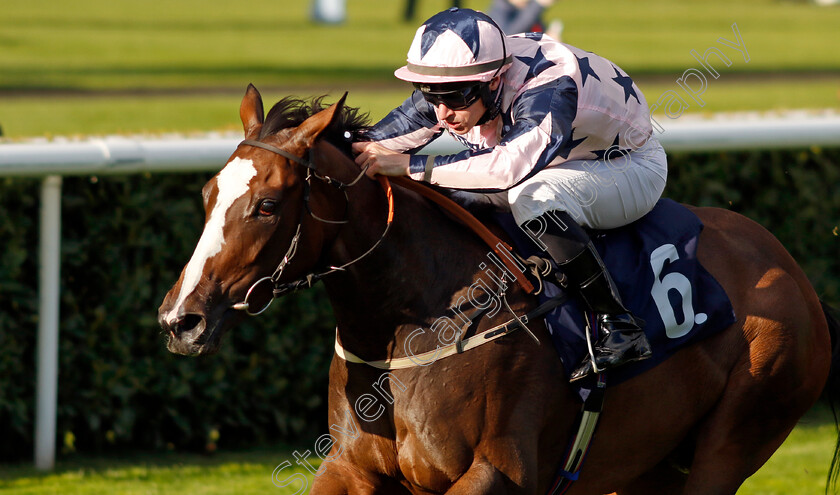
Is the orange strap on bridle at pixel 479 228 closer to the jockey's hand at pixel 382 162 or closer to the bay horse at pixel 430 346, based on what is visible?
the bay horse at pixel 430 346

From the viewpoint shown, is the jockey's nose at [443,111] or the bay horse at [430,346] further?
the jockey's nose at [443,111]

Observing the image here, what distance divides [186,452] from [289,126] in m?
3.04

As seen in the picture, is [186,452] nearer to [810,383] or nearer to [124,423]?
[124,423]

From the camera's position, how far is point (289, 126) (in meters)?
3.01

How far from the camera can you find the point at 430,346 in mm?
3107

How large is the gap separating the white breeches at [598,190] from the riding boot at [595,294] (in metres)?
0.06

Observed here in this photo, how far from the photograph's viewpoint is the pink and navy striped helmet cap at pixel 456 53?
3082mm

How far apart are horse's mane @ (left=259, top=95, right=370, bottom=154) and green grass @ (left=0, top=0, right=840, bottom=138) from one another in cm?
448

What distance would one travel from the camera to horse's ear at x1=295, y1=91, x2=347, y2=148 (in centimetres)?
289

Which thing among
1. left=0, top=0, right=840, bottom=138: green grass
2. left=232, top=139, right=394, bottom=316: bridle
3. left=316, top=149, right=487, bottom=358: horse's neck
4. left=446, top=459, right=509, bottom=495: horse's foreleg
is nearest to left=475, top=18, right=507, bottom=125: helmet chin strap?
left=316, top=149, right=487, bottom=358: horse's neck

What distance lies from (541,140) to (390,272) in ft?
1.88

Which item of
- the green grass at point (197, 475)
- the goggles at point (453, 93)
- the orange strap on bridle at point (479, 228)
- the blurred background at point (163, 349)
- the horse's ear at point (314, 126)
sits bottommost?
the green grass at point (197, 475)

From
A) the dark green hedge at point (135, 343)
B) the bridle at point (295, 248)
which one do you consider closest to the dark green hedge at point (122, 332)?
the dark green hedge at point (135, 343)

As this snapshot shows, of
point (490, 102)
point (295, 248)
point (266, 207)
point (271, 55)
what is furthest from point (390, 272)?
point (271, 55)
